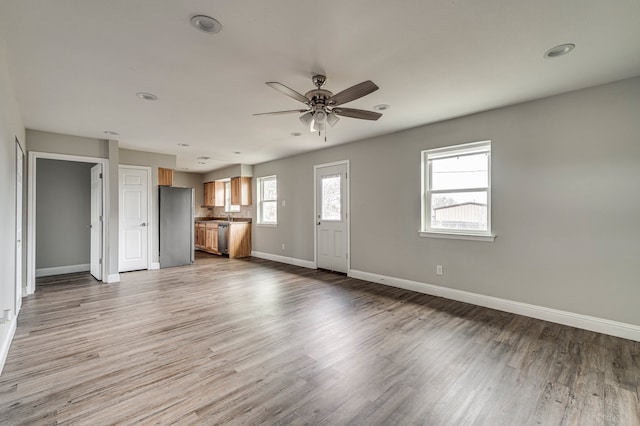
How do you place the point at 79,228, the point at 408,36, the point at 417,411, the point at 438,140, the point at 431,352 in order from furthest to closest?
1. the point at 79,228
2. the point at 438,140
3. the point at 431,352
4. the point at 408,36
5. the point at 417,411

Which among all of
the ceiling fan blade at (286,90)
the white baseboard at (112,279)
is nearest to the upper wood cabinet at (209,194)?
the white baseboard at (112,279)

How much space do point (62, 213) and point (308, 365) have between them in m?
6.39

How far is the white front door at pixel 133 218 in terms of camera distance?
5.87m

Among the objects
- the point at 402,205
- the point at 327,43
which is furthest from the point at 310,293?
the point at 327,43

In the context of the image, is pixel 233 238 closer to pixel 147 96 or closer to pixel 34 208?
pixel 34 208

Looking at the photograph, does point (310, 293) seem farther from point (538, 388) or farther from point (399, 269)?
point (538, 388)

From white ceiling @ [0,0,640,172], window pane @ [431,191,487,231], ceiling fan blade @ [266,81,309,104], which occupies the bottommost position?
window pane @ [431,191,487,231]

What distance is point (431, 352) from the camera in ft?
8.41

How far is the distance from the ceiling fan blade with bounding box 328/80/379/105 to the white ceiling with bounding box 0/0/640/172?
0.24 meters

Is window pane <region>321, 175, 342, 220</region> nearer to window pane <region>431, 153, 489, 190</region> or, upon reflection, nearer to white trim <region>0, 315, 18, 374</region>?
window pane <region>431, 153, 489, 190</region>

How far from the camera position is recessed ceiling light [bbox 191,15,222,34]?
75.7 inches

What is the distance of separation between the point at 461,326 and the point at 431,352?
78 cm

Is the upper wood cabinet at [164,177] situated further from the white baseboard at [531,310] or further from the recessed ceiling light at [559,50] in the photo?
the recessed ceiling light at [559,50]

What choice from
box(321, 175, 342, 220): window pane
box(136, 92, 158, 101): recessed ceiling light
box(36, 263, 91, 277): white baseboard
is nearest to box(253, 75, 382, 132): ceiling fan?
box(136, 92, 158, 101): recessed ceiling light
